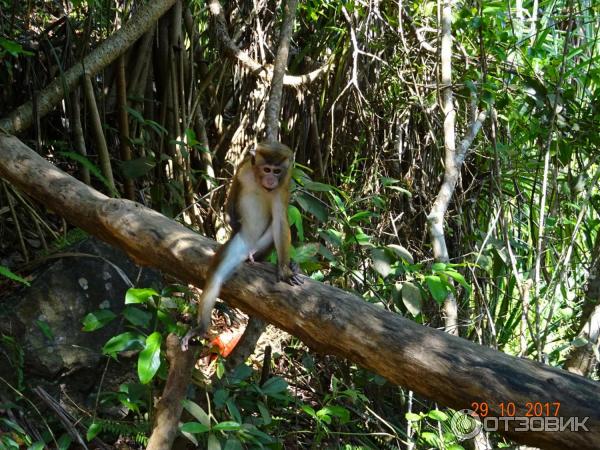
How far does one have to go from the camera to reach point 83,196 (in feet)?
13.3

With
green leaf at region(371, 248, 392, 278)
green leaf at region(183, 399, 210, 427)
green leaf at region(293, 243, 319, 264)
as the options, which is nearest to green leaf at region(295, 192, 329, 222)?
green leaf at region(371, 248, 392, 278)

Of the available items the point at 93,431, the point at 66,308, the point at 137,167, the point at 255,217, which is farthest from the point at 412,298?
the point at 137,167

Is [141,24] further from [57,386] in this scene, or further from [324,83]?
[57,386]

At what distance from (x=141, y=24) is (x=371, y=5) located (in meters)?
2.00

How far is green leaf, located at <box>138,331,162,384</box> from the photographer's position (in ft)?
10.8

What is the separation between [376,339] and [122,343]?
156 cm

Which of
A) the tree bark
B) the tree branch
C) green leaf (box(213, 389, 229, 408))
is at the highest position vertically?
the tree branch

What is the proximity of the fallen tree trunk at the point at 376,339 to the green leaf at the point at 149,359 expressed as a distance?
0.42 meters

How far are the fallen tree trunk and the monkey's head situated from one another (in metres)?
0.61

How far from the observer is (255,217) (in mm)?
4293

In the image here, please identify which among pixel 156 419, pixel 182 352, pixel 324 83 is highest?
pixel 324 83

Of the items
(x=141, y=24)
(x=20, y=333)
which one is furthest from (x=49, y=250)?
(x=141, y=24)

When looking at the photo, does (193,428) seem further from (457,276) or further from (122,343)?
(457,276)

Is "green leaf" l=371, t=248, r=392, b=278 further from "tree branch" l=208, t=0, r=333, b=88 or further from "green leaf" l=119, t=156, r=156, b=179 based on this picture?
"tree branch" l=208, t=0, r=333, b=88
